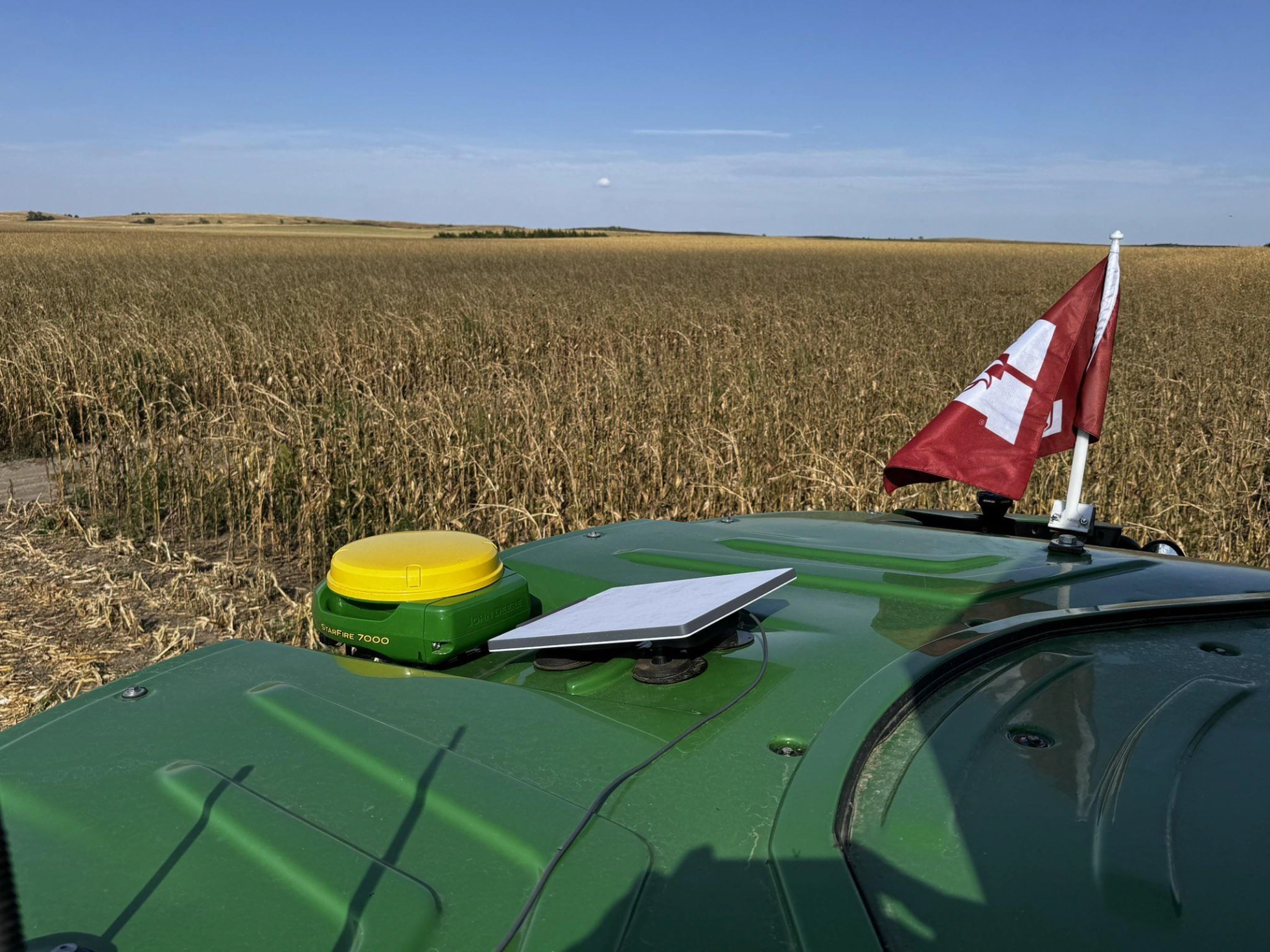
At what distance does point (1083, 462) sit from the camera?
2.21 m

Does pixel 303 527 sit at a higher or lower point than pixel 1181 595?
lower

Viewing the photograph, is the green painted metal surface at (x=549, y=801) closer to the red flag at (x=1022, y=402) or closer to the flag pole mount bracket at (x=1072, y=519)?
the flag pole mount bracket at (x=1072, y=519)

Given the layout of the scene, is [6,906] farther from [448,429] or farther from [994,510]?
[448,429]

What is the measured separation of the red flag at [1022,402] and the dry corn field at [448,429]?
2549 millimetres

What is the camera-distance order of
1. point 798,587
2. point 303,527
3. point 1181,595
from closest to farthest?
point 1181,595
point 798,587
point 303,527

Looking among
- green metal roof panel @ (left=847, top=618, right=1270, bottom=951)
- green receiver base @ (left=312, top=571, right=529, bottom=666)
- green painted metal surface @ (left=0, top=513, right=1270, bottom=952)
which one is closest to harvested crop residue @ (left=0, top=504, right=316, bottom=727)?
green receiver base @ (left=312, top=571, right=529, bottom=666)

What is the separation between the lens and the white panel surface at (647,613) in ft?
4.10

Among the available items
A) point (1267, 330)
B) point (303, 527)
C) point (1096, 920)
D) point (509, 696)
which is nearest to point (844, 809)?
point (1096, 920)

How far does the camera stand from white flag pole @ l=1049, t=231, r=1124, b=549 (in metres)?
2.07

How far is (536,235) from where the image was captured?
66.2 meters

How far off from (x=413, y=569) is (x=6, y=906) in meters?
1.12

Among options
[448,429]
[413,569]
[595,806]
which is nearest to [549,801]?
[595,806]

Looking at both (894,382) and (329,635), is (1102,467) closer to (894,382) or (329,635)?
(894,382)

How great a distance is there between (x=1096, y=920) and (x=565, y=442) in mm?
5128
